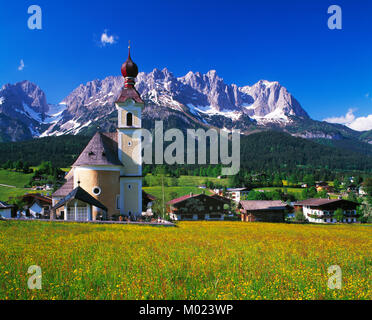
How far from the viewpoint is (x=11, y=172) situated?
113 meters

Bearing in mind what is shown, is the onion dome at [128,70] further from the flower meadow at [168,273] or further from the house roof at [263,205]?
the house roof at [263,205]

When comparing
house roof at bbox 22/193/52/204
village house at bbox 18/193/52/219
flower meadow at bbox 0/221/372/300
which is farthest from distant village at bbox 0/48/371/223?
flower meadow at bbox 0/221/372/300

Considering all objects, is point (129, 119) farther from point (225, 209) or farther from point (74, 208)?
point (225, 209)

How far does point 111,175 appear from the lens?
108 ft

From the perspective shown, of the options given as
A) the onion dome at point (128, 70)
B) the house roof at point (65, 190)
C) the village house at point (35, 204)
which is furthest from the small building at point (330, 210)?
the village house at point (35, 204)

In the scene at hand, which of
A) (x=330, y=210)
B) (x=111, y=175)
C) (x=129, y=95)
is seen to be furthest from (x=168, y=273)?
(x=330, y=210)

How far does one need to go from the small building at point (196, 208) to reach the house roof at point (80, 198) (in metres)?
30.4

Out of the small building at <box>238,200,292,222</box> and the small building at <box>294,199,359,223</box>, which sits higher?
the small building at <box>238,200,292,222</box>

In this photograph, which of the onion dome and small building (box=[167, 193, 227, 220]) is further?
small building (box=[167, 193, 227, 220])

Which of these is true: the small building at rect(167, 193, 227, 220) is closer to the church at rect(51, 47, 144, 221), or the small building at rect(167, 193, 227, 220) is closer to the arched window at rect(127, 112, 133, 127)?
the church at rect(51, 47, 144, 221)

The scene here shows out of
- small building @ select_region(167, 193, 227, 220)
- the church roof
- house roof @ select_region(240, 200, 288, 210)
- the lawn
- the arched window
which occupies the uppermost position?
the church roof

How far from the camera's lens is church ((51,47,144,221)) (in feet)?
94.2

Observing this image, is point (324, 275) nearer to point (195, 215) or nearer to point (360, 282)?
point (360, 282)
